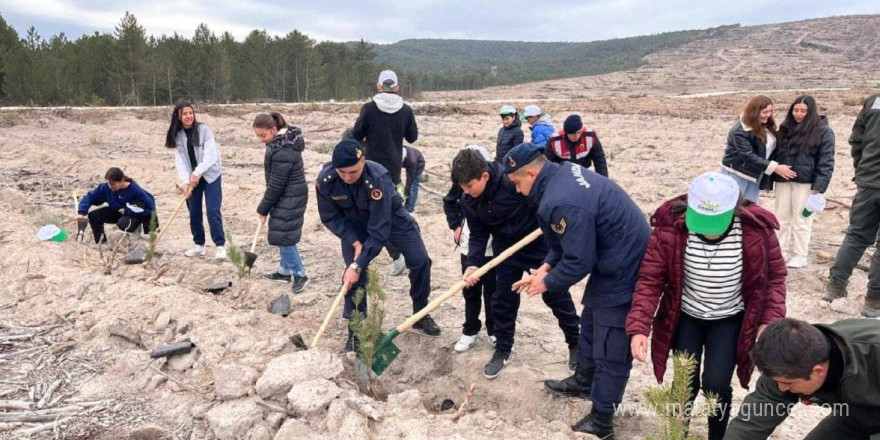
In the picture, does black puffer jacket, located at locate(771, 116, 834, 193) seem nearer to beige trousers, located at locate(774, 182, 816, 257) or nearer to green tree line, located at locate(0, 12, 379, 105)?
beige trousers, located at locate(774, 182, 816, 257)

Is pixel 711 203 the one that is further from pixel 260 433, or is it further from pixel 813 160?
pixel 813 160

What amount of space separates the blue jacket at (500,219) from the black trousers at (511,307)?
88 mm

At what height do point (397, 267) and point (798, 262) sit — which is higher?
point (798, 262)

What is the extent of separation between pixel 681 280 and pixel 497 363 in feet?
5.33

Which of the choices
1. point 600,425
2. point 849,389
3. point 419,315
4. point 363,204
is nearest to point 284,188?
point 363,204

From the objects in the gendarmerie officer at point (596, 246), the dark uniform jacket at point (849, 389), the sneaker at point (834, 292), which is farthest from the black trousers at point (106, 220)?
the sneaker at point (834, 292)

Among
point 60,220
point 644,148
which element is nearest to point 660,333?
point 60,220

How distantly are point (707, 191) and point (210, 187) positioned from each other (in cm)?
468

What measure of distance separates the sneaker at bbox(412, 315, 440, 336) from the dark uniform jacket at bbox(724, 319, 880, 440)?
2574mm

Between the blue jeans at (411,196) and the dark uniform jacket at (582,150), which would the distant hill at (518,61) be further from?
the dark uniform jacket at (582,150)

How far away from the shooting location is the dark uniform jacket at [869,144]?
4.28m

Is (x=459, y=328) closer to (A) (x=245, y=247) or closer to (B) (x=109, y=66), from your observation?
(A) (x=245, y=247)

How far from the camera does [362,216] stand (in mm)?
4102

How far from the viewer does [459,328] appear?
4637 millimetres
